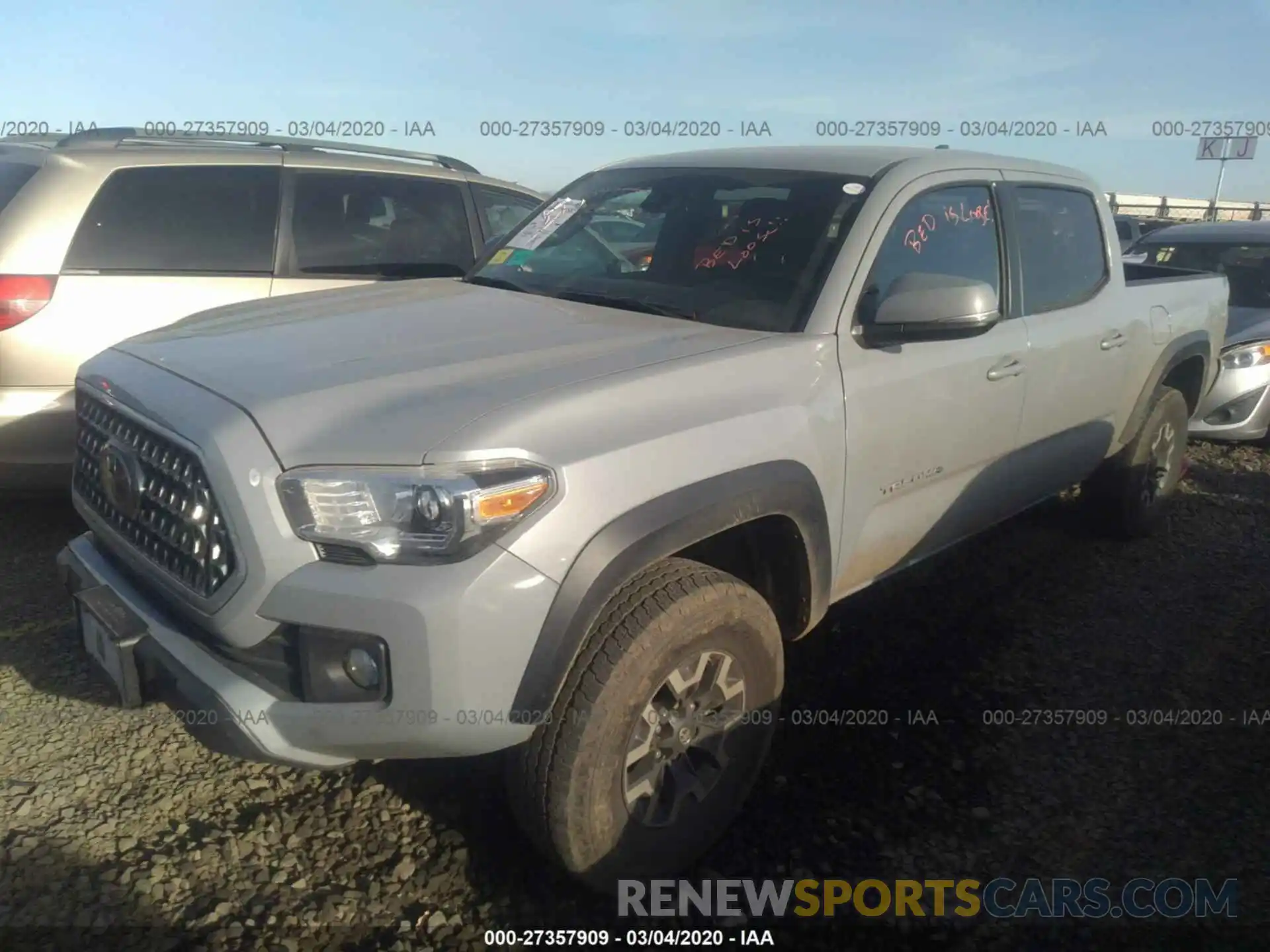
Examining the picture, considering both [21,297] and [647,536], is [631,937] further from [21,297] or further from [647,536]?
[21,297]

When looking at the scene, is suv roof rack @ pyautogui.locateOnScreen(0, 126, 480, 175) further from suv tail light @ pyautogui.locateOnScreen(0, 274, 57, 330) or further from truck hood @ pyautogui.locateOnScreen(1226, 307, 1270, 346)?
truck hood @ pyautogui.locateOnScreen(1226, 307, 1270, 346)

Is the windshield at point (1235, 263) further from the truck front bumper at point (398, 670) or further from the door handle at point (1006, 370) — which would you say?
the truck front bumper at point (398, 670)

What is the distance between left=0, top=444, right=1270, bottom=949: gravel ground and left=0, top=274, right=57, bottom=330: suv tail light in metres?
1.04

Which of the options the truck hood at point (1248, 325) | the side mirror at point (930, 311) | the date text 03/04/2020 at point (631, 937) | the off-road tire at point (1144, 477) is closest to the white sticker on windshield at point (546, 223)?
the side mirror at point (930, 311)

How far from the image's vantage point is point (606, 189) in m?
3.80

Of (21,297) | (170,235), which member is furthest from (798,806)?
(170,235)

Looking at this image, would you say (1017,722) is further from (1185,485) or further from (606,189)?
(1185,485)

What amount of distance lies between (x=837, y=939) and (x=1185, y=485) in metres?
4.89

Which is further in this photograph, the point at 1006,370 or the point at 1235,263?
the point at 1235,263

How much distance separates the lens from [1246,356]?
21.4 ft

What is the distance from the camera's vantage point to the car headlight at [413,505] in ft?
6.46

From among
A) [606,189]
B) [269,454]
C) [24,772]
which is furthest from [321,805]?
[606,189]

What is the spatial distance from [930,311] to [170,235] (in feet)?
11.4

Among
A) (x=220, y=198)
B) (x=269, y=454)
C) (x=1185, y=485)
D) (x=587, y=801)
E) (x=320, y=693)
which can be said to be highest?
(x=220, y=198)
